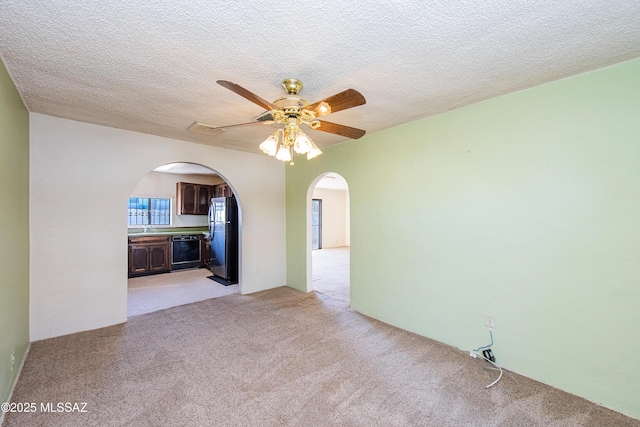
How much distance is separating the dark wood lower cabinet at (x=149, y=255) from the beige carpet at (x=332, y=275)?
10.8 ft

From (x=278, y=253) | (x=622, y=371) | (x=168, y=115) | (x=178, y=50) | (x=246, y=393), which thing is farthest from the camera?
(x=278, y=253)

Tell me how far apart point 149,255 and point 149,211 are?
136 cm

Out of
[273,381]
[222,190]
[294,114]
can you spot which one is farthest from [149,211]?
[294,114]

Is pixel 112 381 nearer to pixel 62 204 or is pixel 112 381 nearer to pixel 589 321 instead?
pixel 62 204

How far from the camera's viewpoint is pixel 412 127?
3.08 meters

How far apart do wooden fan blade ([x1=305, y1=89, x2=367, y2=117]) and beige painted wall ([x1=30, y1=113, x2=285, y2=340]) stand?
9.13 ft

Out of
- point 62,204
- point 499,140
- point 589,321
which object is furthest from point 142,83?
point 589,321

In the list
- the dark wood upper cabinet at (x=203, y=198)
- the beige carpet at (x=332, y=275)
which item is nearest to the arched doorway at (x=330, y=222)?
the beige carpet at (x=332, y=275)

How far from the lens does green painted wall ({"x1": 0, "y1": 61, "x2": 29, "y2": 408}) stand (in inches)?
73.6

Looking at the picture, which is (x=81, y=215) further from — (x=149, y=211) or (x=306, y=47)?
(x=149, y=211)

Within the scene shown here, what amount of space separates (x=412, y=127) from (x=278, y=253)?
3.11 meters

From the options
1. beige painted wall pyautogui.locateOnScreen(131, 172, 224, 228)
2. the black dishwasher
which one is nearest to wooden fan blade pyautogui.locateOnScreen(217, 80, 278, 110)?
the black dishwasher

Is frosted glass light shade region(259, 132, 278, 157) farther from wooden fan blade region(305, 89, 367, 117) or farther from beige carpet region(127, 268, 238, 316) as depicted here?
beige carpet region(127, 268, 238, 316)

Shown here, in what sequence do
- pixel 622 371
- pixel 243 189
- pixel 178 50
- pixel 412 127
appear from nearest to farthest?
pixel 178 50 < pixel 622 371 < pixel 412 127 < pixel 243 189
